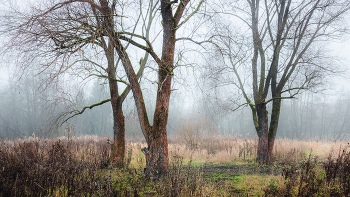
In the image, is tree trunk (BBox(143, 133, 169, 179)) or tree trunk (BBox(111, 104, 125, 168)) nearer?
tree trunk (BBox(143, 133, 169, 179))

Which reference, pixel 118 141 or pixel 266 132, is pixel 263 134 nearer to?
pixel 266 132

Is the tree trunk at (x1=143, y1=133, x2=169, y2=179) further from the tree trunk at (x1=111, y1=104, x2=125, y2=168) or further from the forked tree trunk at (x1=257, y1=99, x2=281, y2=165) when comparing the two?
the forked tree trunk at (x1=257, y1=99, x2=281, y2=165)

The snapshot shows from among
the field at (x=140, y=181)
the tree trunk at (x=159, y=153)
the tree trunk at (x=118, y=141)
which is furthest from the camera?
the tree trunk at (x=118, y=141)

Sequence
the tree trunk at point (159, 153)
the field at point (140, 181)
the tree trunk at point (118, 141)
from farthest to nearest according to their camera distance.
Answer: the tree trunk at point (118, 141) < the tree trunk at point (159, 153) < the field at point (140, 181)

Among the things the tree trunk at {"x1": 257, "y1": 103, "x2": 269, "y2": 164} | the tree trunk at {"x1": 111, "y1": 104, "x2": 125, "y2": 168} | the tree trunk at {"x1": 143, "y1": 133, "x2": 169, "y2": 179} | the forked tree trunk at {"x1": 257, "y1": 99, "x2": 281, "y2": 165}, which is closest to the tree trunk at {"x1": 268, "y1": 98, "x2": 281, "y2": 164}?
the forked tree trunk at {"x1": 257, "y1": 99, "x2": 281, "y2": 165}

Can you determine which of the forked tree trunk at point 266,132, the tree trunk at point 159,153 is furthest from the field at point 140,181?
the forked tree trunk at point 266,132

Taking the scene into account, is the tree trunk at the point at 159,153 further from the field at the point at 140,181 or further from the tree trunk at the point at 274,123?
the tree trunk at the point at 274,123

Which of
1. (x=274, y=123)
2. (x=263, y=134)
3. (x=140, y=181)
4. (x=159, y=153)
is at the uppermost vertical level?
(x=274, y=123)

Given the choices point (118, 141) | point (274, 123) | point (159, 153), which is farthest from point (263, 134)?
point (118, 141)

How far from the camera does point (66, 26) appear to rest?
12.4 ft

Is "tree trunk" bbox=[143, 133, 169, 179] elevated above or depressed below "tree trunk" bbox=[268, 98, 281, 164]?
below

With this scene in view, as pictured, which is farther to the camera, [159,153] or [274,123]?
[274,123]

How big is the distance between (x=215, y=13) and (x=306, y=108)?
89.1 feet

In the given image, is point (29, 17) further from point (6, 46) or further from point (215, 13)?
point (215, 13)
